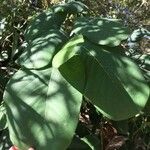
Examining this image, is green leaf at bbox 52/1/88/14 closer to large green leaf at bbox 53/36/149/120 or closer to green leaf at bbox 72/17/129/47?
green leaf at bbox 72/17/129/47

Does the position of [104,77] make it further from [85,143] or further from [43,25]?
[43,25]

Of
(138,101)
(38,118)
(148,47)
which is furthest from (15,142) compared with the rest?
(148,47)

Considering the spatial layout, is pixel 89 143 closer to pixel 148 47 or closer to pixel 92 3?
pixel 92 3

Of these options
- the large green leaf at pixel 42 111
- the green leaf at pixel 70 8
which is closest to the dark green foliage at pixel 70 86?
the large green leaf at pixel 42 111

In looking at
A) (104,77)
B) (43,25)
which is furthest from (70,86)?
(43,25)

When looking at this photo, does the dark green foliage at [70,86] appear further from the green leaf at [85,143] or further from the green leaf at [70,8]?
the green leaf at [70,8]

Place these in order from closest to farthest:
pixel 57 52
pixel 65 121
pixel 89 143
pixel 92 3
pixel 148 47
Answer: pixel 65 121, pixel 57 52, pixel 89 143, pixel 92 3, pixel 148 47
